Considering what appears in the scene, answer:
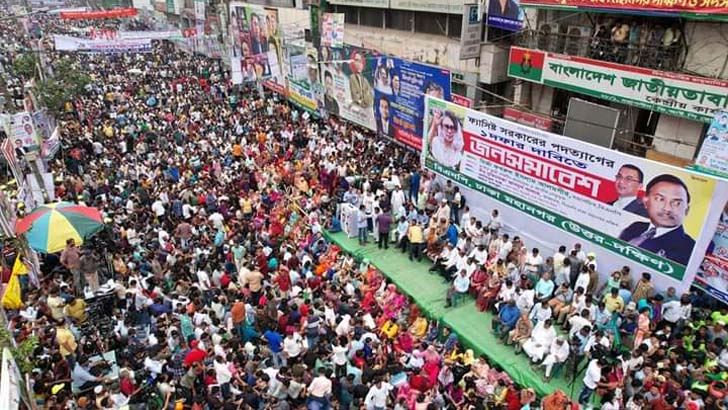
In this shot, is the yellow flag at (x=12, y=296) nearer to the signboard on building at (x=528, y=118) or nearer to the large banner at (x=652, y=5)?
the signboard on building at (x=528, y=118)

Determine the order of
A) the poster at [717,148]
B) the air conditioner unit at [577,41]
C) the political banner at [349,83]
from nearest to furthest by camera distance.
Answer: the poster at [717,148] → the air conditioner unit at [577,41] → the political banner at [349,83]

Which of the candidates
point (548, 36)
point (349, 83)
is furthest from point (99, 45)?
point (548, 36)

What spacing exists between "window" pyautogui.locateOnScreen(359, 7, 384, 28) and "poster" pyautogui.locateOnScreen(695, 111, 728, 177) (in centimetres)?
1348

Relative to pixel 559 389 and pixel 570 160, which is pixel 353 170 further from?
pixel 559 389

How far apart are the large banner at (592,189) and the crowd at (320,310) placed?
1.85ft

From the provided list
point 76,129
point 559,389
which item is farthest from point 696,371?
point 76,129

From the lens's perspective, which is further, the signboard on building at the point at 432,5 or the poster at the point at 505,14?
the signboard on building at the point at 432,5

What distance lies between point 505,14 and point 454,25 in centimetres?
241

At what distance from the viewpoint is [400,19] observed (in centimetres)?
1870

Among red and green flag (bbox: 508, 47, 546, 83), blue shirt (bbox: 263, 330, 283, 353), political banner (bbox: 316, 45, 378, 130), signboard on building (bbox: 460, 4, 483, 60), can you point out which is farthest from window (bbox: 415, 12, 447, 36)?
blue shirt (bbox: 263, 330, 283, 353)

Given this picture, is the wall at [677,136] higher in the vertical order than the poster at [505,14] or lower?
lower

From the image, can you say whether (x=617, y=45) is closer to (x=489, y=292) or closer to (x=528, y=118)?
(x=528, y=118)

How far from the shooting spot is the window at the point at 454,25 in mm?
16094

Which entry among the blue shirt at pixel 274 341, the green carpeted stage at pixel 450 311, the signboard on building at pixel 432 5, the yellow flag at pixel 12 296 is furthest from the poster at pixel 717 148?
the yellow flag at pixel 12 296
